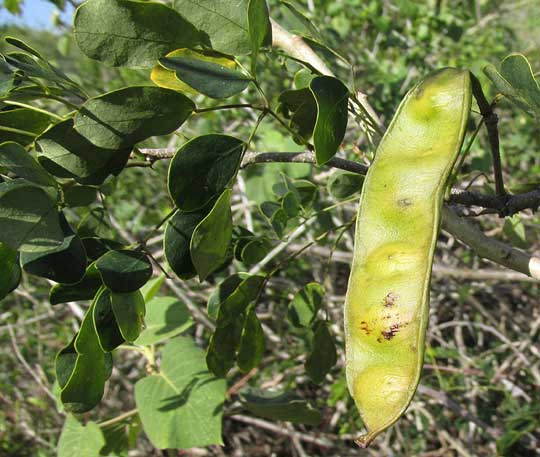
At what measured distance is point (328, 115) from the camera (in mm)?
678

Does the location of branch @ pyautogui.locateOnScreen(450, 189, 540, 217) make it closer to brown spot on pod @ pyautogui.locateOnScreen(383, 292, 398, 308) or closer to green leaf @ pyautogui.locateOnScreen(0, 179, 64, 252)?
brown spot on pod @ pyautogui.locateOnScreen(383, 292, 398, 308)

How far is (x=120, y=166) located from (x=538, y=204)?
0.58 metres

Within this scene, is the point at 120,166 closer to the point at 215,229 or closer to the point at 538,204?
the point at 215,229

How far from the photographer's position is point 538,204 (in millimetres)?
843

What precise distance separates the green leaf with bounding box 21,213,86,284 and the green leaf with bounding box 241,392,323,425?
695mm

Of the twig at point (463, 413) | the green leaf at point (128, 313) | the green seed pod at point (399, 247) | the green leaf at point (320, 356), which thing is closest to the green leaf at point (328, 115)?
the green seed pod at point (399, 247)

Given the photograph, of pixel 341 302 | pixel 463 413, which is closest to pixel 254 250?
pixel 463 413

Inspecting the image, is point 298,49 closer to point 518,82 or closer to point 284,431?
point 518,82

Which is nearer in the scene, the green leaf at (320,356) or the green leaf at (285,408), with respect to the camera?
the green leaf at (320,356)

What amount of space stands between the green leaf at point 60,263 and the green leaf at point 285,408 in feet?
2.28

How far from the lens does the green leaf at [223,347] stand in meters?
0.85

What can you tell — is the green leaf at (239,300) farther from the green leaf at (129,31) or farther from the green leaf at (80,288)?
the green leaf at (129,31)

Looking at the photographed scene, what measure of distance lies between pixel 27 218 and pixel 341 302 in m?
1.73

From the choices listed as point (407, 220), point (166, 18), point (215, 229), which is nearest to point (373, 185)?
point (407, 220)
